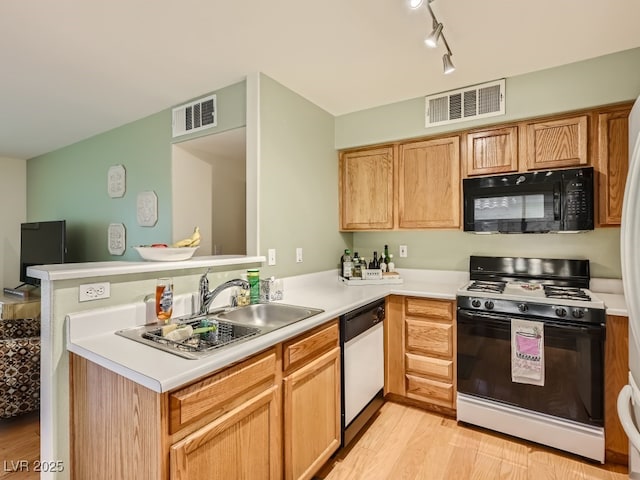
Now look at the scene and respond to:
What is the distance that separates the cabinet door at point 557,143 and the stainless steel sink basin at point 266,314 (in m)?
1.85

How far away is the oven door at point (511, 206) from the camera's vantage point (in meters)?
2.18

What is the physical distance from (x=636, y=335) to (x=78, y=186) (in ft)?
15.9

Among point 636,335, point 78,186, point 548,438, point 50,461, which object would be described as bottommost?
point 548,438

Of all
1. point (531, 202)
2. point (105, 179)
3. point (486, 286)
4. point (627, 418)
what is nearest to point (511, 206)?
point (531, 202)

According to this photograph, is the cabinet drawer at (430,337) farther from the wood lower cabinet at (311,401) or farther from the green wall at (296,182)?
the green wall at (296,182)

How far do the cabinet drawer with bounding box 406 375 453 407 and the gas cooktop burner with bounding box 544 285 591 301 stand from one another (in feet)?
2.95

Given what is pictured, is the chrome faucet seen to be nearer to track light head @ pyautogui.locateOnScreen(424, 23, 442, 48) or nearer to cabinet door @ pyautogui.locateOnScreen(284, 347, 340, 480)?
cabinet door @ pyautogui.locateOnScreen(284, 347, 340, 480)

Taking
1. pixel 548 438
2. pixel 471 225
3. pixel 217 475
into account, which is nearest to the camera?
pixel 217 475

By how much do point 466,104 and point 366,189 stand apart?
1.02m

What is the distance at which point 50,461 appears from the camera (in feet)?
4.48

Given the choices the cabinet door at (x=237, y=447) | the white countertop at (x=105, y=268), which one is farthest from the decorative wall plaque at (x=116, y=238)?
the cabinet door at (x=237, y=447)

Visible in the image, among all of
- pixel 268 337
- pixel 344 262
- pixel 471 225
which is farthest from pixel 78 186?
pixel 471 225

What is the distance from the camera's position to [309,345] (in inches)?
63.9

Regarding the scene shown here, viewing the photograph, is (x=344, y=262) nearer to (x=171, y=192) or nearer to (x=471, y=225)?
(x=471, y=225)
